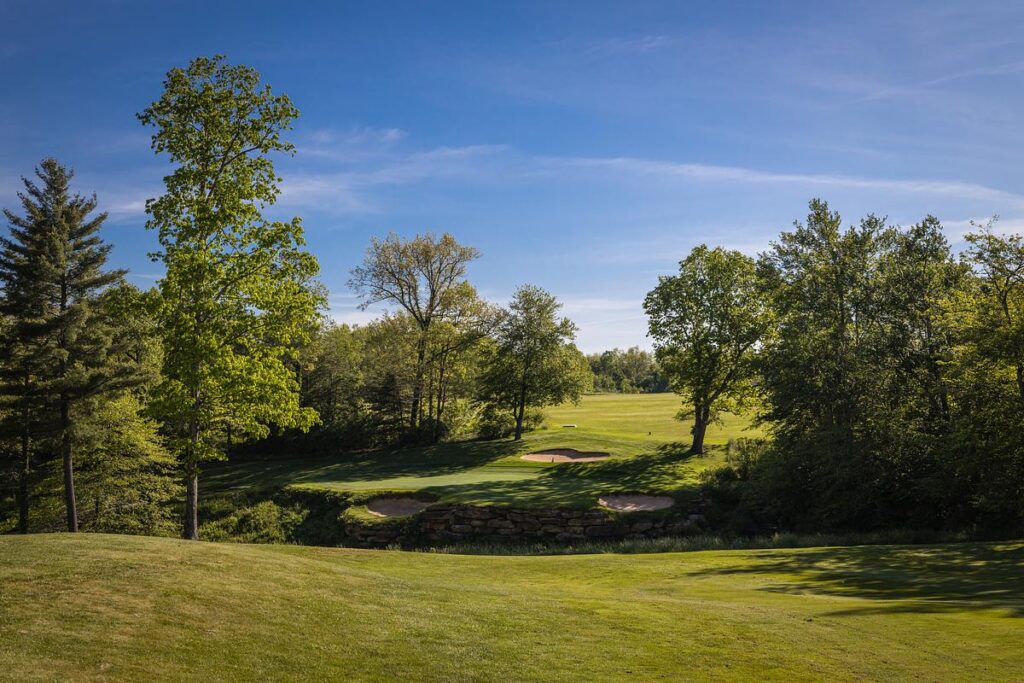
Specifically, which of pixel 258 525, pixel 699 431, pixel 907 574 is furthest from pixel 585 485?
pixel 907 574

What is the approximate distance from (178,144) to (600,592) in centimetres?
1812

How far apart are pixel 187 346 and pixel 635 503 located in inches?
864

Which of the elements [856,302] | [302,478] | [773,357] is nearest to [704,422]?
[773,357]

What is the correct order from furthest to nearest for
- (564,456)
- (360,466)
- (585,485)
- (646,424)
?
1. (646,424)
2. (360,466)
3. (564,456)
4. (585,485)

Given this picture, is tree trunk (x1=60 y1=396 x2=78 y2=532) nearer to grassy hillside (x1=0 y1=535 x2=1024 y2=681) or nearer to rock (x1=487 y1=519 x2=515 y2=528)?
grassy hillside (x1=0 y1=535 x2=1024 y2=681)

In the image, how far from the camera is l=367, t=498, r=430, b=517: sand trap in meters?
32.8

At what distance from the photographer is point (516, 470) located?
139 ft

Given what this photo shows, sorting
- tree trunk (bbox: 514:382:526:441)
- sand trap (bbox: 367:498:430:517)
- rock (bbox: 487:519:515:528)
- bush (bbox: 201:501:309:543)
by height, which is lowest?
bush (bbox: 201:501:309:543)

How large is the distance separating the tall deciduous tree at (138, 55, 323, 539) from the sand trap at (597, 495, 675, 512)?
16717 millimetres

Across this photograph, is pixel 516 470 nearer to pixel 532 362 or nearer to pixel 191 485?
pixel 532 362

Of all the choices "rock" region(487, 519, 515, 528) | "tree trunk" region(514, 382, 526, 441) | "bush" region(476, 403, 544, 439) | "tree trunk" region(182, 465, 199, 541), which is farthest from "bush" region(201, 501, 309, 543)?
"bush" region(476, 403, 544, 439)

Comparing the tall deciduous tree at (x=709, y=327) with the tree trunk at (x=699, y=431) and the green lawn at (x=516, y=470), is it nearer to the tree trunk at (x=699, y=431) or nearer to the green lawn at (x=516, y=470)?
the tree trunk at (x=699, y=431)

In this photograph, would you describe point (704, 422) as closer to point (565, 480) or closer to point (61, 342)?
point (565, 480)

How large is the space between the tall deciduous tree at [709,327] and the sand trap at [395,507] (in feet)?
61.8
